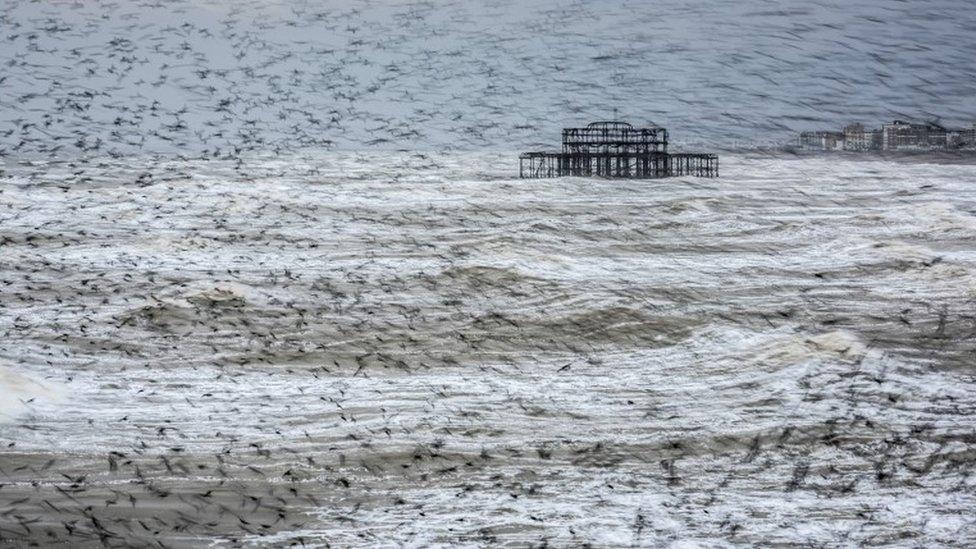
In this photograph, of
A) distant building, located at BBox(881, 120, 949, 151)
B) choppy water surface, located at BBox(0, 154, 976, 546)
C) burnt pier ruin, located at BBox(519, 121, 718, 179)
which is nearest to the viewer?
choppy water surface, located at BBox(0, 154, 976, 546)

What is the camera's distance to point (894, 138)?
5016 mm

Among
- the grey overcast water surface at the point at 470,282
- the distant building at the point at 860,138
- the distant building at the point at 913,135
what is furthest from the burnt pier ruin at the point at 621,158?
the distant building at the point at 913,135

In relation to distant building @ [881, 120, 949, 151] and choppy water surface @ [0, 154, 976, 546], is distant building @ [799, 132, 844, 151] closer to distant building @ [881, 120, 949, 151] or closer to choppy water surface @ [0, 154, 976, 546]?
choppy water surface @ [0, 154, 976, 546]

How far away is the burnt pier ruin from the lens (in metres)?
4.86

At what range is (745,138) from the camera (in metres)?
4.91

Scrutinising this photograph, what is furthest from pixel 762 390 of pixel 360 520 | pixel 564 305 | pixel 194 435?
pixel 194 435

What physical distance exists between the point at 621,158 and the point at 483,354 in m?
1.73

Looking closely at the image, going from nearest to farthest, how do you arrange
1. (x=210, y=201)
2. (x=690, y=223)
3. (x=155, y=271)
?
1. (x=155, y=271)
2. (x=690, y=223)
3. (x=210, y=201)

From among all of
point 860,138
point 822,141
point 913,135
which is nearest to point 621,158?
point 822,141

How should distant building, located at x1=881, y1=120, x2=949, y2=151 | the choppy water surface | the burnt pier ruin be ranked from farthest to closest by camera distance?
distant building, located at x1=881, y1=120, x2=949, y2=151 < the burnt pier ruin < the choppy water surface

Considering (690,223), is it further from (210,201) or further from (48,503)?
(48,503)

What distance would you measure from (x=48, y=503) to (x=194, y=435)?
1.45 feet

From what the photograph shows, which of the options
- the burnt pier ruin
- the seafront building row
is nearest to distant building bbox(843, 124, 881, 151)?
the seafront building row

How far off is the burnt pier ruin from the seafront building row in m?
0.48
